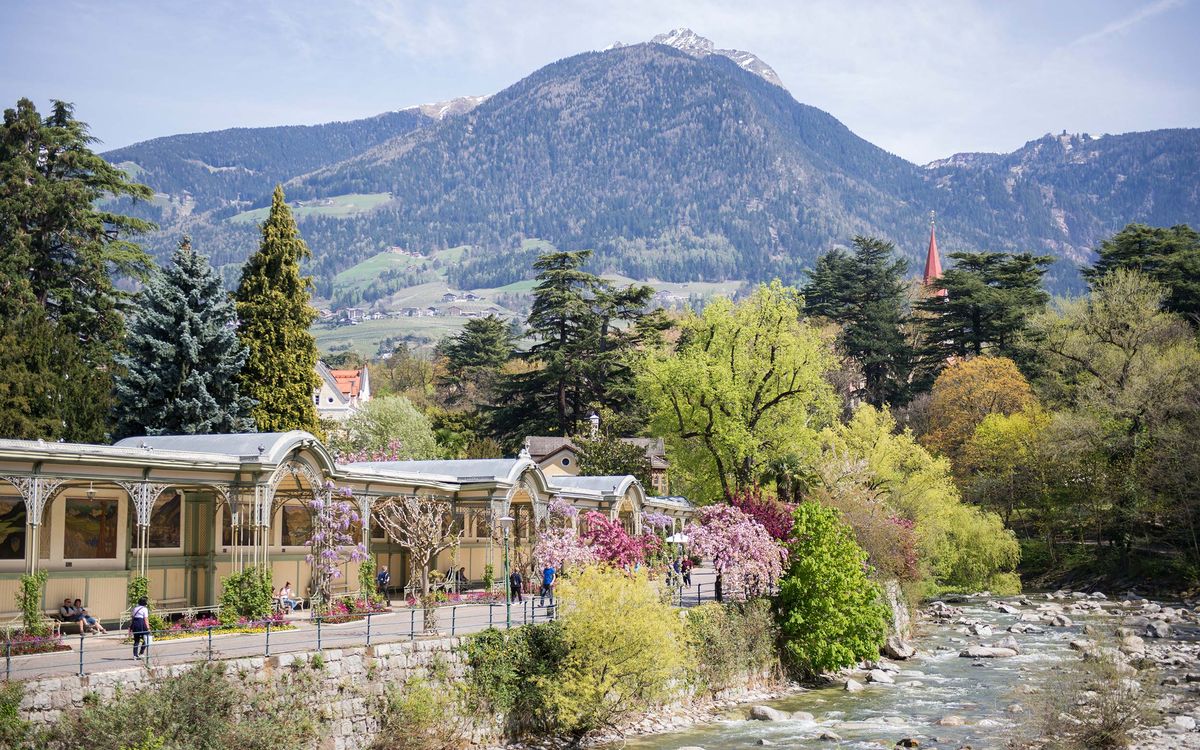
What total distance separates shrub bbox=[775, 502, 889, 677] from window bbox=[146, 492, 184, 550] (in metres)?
18.0

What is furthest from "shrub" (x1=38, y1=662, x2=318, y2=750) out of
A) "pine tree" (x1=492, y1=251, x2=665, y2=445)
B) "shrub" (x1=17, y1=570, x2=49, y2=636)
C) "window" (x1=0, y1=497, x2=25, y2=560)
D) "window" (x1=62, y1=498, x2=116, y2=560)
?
"pine tree" (x1=492, y1=251, x2=665, y2=445)

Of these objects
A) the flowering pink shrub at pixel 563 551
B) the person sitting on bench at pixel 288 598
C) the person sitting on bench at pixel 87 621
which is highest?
the flowering pink shrub at pixel 563 551

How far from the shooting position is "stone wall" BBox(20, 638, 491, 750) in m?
17.8

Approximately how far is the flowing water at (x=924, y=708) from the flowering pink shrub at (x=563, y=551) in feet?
16.3

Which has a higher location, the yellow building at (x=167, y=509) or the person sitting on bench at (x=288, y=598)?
the yellow building at (x=167, y=509)

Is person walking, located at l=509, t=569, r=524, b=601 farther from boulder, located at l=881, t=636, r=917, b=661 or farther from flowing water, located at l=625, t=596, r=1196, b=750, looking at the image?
boulder, located at l=881, t=636, r=917, b=661

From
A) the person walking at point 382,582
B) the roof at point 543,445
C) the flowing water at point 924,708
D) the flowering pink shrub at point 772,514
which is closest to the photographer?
the flowing water at point 924,708

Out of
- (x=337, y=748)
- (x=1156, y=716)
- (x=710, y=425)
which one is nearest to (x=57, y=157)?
(x=710, y=425)

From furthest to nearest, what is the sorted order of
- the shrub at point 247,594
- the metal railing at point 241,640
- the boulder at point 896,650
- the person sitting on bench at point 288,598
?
the boulder at point 896,650 < the person sitting on bench at point 288,598 < the shrub at point 247,594 < the metal railing at point 241,640

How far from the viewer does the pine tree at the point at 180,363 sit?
142 feet

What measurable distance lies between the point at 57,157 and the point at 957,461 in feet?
173

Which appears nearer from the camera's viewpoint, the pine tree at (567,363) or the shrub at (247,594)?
the shrub at (247,594)

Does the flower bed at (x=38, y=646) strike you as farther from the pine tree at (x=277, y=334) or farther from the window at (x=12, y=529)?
the pine tree at (x=277, y=334)

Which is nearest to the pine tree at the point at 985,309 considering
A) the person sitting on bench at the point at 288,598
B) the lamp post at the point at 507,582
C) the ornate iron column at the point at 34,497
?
the lamp post at the point at 507,582
